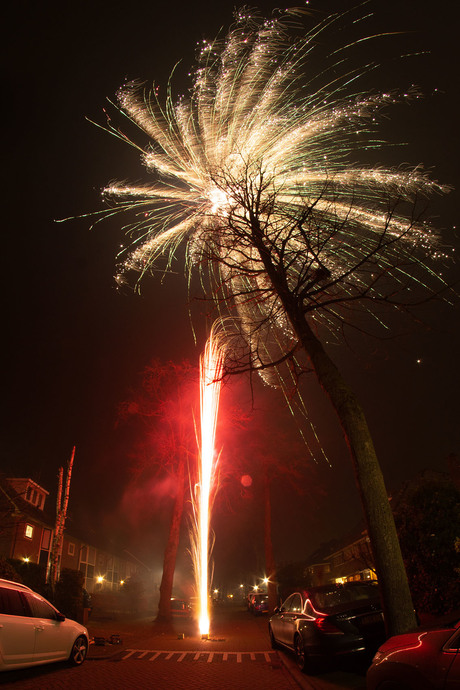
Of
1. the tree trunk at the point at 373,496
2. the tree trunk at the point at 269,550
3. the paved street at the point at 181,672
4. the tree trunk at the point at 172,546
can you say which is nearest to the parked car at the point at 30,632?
the paved street at the point at 181,672

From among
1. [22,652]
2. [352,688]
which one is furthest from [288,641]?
[22,652]

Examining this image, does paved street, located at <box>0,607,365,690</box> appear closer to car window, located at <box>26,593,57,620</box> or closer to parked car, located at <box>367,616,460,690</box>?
car window, located at <box>26,593,57,620</box>

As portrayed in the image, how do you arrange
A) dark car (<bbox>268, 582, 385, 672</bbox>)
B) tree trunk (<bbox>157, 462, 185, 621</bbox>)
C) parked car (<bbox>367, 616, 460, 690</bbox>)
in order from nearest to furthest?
parked car (<bbox>367, 616, 460, 690</bbox>)
dark car (<bbox>268, 582, 385, 672</bbox>)
tree trunk (<bbox>157, 462, 185, 621</bbox>)

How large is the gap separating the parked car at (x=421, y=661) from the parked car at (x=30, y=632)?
17.7ft

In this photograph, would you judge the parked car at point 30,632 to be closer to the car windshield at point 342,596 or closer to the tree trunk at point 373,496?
the car windshield at point 342,596

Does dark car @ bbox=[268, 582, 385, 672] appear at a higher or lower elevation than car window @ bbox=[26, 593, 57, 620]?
lower

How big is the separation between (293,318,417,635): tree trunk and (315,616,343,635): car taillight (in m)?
2.46

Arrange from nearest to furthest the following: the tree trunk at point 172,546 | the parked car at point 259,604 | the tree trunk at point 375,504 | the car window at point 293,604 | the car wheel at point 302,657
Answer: the tree trunk at point 375,504 < the car wheel at point 302,657 < the car window at point 293,604 < the tree trunk at point 172,546 < the parked car at point 259,604

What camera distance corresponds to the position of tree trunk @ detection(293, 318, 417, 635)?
534 cm

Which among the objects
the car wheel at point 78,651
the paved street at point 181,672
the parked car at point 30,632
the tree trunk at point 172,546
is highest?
the tree trunk at point 172,546

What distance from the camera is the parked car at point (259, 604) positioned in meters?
28.5

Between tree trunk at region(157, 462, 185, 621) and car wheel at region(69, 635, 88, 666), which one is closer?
car wheel at region(69, 635, 88, 666)

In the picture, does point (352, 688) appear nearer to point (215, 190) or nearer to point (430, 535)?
point (430, 535)

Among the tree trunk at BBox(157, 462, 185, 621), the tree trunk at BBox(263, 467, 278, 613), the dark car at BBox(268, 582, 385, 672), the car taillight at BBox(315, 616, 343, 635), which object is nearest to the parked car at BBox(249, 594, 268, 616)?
the tree trunk at BBox(263, 467, 278, 613)
